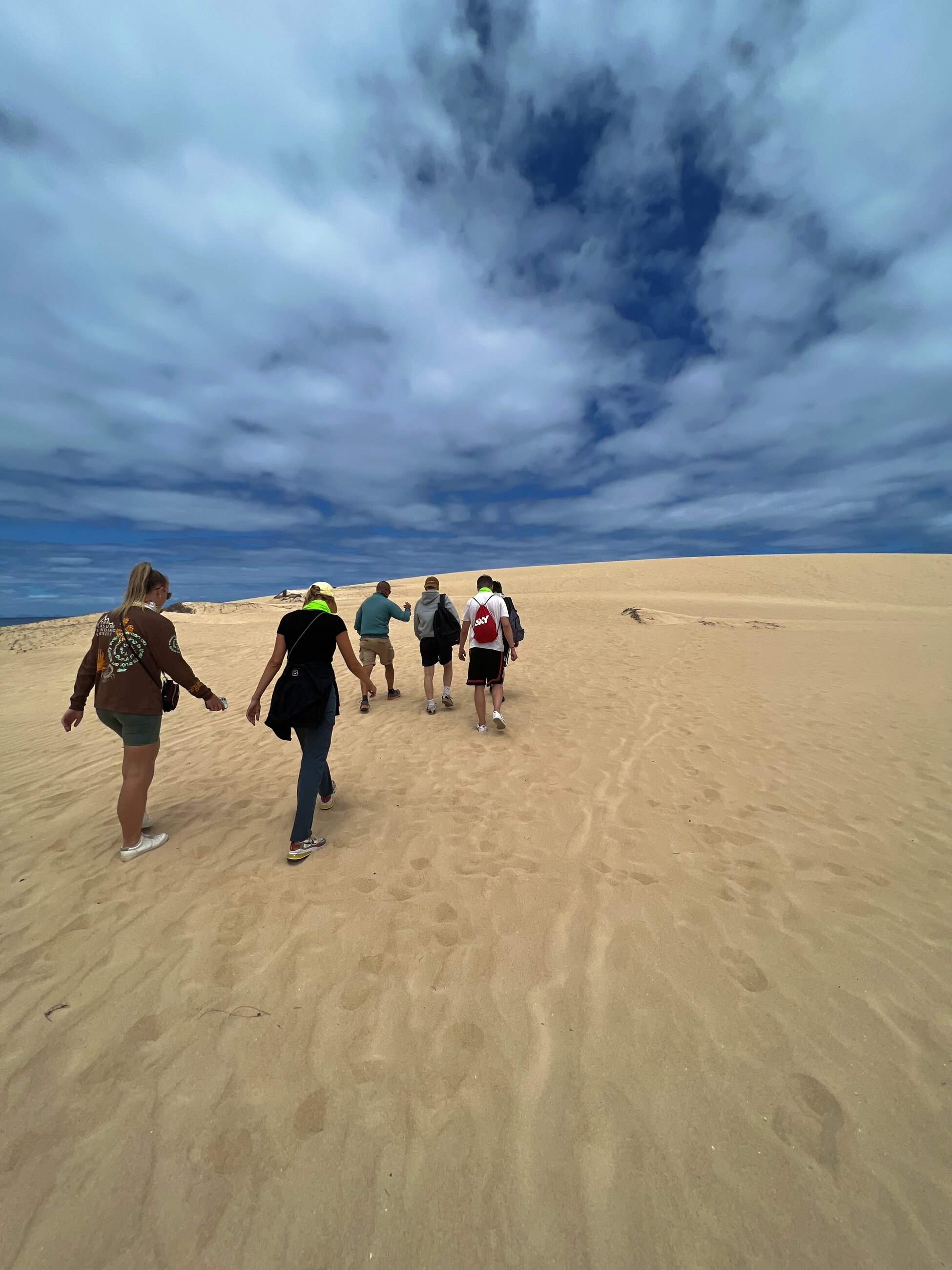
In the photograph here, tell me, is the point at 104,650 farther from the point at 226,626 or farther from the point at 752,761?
the point at 226,626

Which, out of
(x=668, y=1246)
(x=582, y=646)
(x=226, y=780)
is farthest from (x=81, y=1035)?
(x=582, y=646)

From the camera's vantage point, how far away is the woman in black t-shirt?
380 cm

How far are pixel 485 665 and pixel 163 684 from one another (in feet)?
12.5

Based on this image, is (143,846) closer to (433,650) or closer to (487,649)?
(487,649)

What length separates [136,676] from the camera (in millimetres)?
3701

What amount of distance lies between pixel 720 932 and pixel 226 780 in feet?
17.0

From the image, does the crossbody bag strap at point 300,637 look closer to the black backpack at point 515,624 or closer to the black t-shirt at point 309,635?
the black t-shirt at point 309,635

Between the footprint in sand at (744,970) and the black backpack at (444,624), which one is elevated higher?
the black backpack at (444,624)

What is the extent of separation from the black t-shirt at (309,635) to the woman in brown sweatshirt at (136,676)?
0.71 metres

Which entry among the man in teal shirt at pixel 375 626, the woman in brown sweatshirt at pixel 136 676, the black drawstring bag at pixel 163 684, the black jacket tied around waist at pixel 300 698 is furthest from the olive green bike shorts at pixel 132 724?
the man in teal shirt at pixel 375 626

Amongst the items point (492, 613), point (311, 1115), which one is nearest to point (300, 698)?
point (311, 1115)

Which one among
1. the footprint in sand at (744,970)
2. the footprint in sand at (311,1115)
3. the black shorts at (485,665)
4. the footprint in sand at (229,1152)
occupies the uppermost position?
the black shorts at (485,665)

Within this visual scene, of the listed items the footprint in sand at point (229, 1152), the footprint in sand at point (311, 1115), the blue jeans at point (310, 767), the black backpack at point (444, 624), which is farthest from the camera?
the black backpack at point (444, 624)

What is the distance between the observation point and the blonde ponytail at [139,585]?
12.3 ft
